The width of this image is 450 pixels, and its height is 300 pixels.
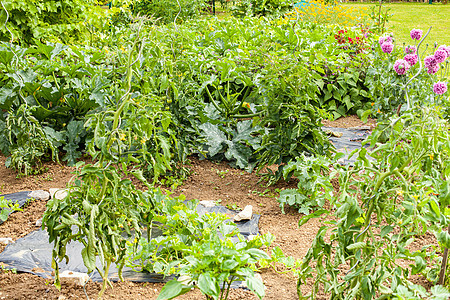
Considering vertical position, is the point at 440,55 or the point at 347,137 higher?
the point at 440,55

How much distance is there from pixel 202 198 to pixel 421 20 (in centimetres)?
1264

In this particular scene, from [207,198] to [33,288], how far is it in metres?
1.53

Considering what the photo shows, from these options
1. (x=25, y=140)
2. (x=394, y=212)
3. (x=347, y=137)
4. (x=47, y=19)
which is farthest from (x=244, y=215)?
(x=47, y=19)

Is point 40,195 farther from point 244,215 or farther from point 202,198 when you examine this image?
point 244,215

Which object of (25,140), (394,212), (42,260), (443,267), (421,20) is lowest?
(42,260)

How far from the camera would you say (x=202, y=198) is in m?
3.41

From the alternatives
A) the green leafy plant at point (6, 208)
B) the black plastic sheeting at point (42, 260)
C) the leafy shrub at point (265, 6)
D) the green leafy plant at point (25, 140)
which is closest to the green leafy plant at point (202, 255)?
the black plastic sheeting at point (42, 260)

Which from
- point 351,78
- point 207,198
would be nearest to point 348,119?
point 351,78

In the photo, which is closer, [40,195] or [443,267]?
[443,267]

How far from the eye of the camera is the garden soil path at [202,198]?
2186 mm

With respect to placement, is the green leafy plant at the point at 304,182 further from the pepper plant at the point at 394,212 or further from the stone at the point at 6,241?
the stone at the point at 6,241

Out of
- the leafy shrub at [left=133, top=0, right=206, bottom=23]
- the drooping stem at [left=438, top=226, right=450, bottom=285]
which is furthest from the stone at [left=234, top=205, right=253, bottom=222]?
the leafy shrub at [left=133, top=0, right=206, bottom=23]

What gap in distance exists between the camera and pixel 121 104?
187cm

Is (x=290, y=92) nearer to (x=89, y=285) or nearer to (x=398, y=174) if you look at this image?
(x=398, y=174)
